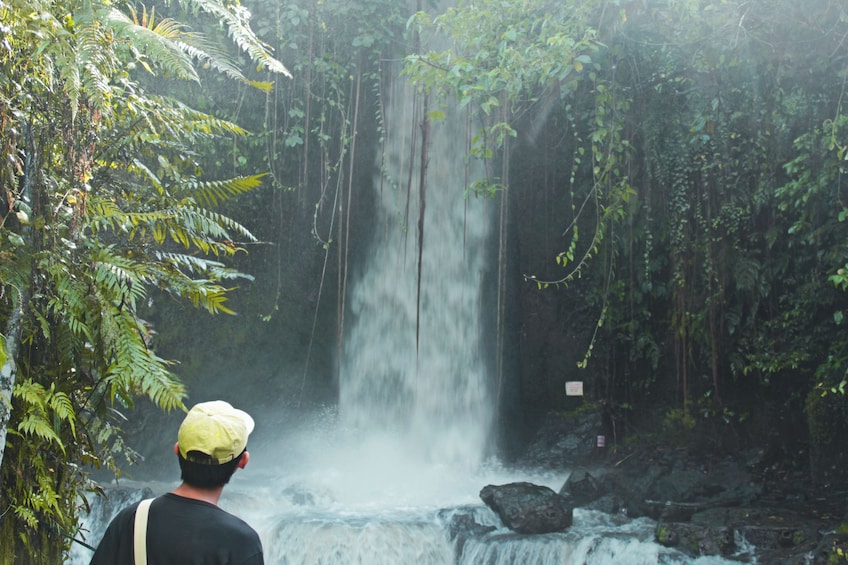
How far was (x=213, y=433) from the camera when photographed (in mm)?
1886

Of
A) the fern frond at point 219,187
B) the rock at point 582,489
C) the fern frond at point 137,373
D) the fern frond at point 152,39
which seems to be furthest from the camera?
the rock at point 582,489

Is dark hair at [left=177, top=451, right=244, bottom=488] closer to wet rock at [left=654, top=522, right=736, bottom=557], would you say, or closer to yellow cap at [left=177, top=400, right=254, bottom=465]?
yellow cap at [left=177, top=400, right=254, bottom=465]

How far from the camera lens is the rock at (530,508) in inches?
287

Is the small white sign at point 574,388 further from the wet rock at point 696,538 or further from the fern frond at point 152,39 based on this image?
the fern frond at point 152,39

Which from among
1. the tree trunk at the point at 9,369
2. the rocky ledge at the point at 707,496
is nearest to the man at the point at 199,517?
the tree trunk at the point at 9,369

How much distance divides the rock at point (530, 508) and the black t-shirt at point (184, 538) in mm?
5831

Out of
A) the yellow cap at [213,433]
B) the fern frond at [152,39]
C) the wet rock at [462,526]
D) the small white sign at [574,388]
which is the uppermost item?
the fern frond at [152,39]

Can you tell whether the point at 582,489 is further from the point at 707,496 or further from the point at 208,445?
the point at 208,445

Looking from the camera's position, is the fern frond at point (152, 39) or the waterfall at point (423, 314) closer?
the fern frond at point (152, 39)

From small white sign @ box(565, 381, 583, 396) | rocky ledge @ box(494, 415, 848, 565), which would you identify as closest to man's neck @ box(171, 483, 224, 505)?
rocky ledge @ box(494, 415, 848, 565)

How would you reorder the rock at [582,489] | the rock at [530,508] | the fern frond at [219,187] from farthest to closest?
1. the rock at [582,489]
2. the rock at [530,508]
3. the fern frond at [219,187]

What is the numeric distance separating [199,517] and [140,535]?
5.5 inches

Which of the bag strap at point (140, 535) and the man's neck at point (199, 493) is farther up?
the man's neck at point (199, 493)

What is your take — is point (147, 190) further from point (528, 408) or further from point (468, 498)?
point (528, 408)
